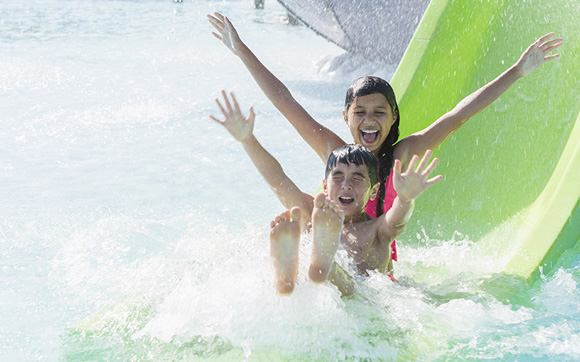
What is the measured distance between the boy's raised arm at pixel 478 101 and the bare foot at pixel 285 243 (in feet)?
2.46

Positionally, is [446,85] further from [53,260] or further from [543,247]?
[53,260]

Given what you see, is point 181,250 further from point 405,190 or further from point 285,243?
point 405,190

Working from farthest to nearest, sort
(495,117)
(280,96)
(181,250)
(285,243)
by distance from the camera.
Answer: (495,117) → (181,250) → (280,96) → (285,243)

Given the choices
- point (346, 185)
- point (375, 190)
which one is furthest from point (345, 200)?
point (375, 190)

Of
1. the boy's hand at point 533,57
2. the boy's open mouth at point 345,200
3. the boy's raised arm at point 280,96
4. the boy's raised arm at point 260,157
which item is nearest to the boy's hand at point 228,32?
the boy's raised arm at point 280,96

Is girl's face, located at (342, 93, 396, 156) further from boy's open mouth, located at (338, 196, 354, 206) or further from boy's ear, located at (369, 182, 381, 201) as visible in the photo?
Result: boy's open mouth, located at (338, 196, 354, 206)

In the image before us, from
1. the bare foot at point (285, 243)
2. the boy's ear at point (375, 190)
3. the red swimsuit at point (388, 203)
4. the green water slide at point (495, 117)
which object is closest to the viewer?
the bare foot at point (285, 243)

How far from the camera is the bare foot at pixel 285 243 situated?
5.76 ft

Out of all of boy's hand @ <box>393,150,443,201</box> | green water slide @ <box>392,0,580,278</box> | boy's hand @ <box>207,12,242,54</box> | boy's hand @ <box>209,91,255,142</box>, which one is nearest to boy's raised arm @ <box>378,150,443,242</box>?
boy's hand @ <box>393,150,443,201</box>

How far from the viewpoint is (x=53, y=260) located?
9.19ft

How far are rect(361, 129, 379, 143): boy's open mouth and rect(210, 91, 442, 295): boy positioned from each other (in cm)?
22

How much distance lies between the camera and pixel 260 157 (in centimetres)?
222

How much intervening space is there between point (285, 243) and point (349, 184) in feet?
1.31

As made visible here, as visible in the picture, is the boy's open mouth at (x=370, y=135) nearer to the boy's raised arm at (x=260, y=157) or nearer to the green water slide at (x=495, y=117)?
the boy's raised arm at (x=260, y=157)
